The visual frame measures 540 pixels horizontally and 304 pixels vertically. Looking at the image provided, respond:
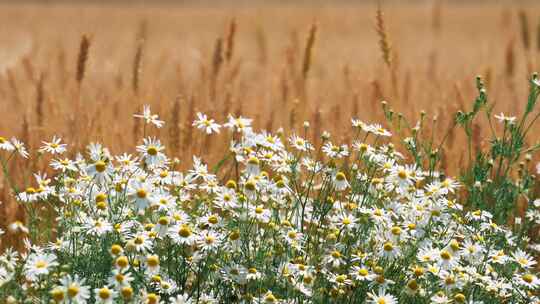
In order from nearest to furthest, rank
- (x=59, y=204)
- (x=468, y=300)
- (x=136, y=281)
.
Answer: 1. (x=136, y=281)
2. (x=468, y=300)
3. (x=59, y=204)

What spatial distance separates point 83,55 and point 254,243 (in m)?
1.75

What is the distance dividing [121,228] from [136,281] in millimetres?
146

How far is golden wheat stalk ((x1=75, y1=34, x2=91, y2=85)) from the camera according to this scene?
336 centimetres

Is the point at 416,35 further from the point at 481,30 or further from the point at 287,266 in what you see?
the point at 287,266

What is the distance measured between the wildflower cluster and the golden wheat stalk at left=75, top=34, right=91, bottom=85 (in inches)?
52.6

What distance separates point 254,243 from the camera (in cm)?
203

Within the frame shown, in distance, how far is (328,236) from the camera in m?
2.11

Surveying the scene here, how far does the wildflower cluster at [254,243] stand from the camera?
1.92 meters

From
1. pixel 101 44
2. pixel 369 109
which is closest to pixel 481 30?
pixel 101 44

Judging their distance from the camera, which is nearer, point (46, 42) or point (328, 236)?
point (328, 236)

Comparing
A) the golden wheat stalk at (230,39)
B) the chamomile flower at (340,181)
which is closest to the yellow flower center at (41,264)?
the chamomile flower at (340,181)

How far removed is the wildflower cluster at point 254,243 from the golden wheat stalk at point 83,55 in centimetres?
134

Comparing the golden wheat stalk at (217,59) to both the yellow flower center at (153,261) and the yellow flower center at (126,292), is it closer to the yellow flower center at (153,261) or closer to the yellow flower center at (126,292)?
the yellow flower center at (153,261)

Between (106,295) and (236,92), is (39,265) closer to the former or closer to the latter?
(106,295)
